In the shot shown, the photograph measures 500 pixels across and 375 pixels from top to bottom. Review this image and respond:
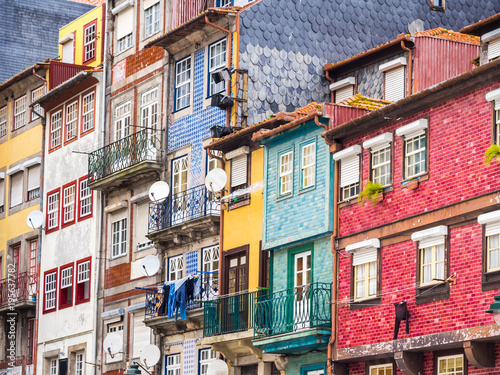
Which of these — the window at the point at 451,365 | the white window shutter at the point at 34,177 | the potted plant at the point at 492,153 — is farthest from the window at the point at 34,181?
the potted plant at the point at 492,153

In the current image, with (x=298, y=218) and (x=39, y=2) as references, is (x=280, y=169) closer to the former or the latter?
(x=298, y=218)

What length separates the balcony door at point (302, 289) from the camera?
32719mm

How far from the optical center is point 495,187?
27391 millimetres

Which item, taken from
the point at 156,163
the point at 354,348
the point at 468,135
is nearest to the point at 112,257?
the point at 156,163

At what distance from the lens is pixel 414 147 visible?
30375 millimetres

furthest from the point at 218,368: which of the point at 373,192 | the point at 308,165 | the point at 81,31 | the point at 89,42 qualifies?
the point at 81,31

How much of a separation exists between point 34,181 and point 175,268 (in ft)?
41.3

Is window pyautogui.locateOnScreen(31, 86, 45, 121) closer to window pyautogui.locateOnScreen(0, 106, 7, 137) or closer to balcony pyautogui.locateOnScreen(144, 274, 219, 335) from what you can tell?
window pyautogui.locateOnScreen(0, 106, 7, 137)

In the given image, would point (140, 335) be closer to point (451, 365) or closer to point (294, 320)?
point (294, 320)

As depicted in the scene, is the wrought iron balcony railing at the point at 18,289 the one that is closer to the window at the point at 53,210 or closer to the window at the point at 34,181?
the window at the point at 53,210

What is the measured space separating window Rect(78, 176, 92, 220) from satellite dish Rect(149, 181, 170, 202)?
21.7 ft

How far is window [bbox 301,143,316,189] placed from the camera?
34.0 m

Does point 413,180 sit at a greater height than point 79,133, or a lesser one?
lesser

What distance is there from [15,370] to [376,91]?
20052 mm
